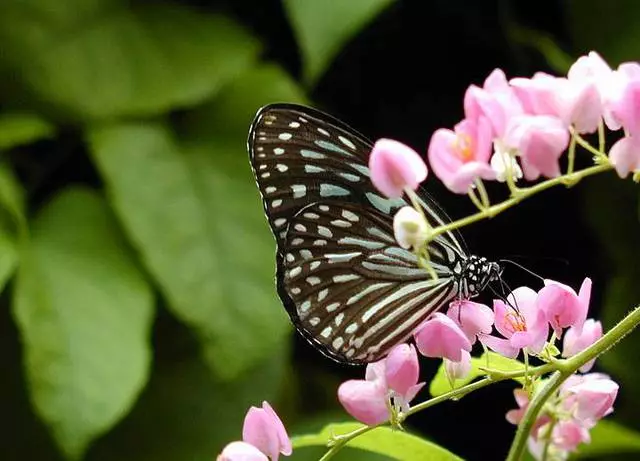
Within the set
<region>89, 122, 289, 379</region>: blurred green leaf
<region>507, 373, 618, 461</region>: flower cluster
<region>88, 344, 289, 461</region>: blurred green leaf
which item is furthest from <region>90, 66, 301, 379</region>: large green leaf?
<region>507, 373, 618, 461</region>: flower cluster

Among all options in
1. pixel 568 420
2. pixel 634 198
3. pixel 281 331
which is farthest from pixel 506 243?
pixel 568 420

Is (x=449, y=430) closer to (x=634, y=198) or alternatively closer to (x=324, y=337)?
(x=634, y=198)

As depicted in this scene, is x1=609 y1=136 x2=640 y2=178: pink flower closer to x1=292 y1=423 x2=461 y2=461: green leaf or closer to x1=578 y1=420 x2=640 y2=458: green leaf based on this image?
x1=292 y1=423 x2=461 y2=461: green leaf

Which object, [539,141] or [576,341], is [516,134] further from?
[576,341]

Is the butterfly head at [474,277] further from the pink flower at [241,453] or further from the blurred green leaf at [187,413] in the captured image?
the blurred green leaf at [187,413]

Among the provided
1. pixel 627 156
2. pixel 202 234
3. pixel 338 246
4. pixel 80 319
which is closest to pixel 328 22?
pixel 202 234

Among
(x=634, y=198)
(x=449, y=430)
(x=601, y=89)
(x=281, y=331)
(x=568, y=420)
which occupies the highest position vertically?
(x=601, y=89)

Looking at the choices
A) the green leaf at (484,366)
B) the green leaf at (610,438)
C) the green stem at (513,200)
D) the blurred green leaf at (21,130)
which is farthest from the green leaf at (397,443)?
the blurred green leaf at (21,130)
